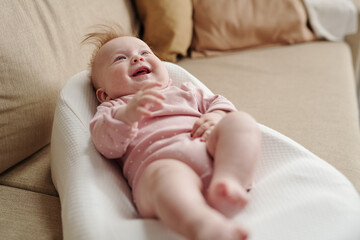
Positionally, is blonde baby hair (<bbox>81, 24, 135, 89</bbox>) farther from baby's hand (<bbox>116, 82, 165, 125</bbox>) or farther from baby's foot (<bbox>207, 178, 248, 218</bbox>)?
baby's foot (<bbox>207, 178, 248, 218</bbox>)

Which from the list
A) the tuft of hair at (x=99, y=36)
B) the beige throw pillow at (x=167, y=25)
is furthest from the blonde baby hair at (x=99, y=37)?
the beige throw pillow at (x=167, y=25)

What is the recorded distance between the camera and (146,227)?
752 mm

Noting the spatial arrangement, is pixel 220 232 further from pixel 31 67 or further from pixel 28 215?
pixel 31 67

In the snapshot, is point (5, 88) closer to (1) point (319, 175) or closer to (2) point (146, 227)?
(2) point (146, 227)

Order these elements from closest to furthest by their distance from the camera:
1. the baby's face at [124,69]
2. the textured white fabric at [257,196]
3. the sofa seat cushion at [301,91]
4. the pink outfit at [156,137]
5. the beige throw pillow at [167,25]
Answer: the textured white fabric at [257,196]
the pink outfit at [156,137]
the baby's face at [124,69]
the sofa seat cushion at [301,91]
the beige throw pillow at [167,25]

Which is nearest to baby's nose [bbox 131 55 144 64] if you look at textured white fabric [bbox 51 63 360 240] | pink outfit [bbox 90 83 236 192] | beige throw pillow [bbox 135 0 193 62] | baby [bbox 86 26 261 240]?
baby [bbox 86 26 261 240]

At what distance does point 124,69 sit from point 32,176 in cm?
42

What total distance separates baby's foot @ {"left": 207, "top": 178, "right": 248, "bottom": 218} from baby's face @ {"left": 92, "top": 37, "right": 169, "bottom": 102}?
39cm

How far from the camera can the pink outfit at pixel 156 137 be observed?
2.76 ft

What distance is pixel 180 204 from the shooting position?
675 mm

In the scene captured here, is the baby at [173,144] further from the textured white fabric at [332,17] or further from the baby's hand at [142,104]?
the textured white fabric at [332,17]

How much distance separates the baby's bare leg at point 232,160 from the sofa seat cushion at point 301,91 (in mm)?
402

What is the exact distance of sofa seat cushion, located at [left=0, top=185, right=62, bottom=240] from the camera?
91 cm

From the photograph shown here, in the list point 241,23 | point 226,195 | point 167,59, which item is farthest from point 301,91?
point 226,195
